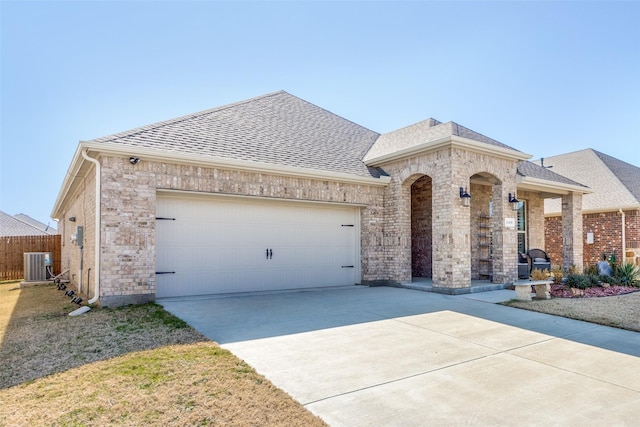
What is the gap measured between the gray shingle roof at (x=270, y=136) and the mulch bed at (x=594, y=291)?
5624mm

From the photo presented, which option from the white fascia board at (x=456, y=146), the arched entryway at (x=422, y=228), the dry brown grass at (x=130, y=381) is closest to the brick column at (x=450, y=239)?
the white fascia board at (x=456, y=146)

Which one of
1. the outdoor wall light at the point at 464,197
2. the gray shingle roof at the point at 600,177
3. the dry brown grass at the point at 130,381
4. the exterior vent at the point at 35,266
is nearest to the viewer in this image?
the dry brown grass at the point at 130,381

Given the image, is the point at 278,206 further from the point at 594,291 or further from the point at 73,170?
the point at 594,291

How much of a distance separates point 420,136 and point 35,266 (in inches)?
611

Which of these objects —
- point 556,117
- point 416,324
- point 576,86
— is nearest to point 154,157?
point 416,324

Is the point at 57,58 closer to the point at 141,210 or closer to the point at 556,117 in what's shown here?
the point at 141,210

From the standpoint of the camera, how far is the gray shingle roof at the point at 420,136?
33.9ft

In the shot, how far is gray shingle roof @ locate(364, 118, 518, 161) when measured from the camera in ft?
33.9

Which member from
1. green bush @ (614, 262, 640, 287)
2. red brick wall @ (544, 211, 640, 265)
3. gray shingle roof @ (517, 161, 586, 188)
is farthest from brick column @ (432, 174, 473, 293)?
red brick wall @ (544, 211, 640, 265)

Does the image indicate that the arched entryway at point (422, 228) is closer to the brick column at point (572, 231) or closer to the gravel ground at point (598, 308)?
the gravel ground at point (598, 308)

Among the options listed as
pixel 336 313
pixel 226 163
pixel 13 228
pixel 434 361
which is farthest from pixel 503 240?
pixel 13 228

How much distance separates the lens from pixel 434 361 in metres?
4.20

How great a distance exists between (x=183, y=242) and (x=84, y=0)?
20.8 feet

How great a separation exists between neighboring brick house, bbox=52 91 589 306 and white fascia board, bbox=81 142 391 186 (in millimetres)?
27
